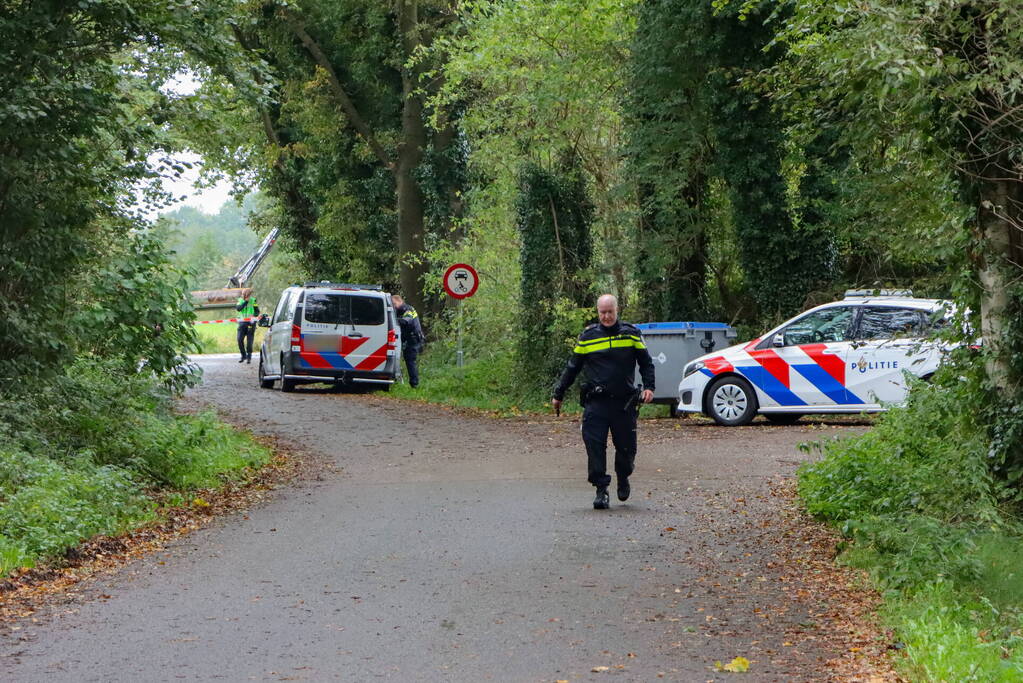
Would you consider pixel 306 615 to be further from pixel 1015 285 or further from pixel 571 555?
pixel 1015 285

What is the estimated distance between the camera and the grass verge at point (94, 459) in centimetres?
984

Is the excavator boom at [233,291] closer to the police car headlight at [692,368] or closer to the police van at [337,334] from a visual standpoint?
the police van at [337,334]

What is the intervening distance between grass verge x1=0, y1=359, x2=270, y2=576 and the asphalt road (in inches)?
29.0

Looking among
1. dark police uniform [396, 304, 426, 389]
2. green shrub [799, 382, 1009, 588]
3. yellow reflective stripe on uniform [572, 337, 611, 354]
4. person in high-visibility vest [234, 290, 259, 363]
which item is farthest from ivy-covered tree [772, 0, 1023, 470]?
person in high-visibility vest [234, 290, 259, 363]

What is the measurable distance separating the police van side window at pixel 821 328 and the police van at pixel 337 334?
10.1m

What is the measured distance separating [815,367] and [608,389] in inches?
304

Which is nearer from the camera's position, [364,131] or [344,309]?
[344,309]

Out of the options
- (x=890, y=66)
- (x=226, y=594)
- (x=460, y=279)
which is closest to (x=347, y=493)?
(x=226, y=594)

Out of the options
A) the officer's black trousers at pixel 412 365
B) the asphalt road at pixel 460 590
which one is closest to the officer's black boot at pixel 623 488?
the asphalt road at pixel 460 590

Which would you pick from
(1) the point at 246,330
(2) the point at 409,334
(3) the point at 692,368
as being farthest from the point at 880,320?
(1) the point at 246,330

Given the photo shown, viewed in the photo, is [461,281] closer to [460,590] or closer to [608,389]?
[608,389]

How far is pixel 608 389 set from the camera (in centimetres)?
1169

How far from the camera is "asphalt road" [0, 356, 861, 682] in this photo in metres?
6.57

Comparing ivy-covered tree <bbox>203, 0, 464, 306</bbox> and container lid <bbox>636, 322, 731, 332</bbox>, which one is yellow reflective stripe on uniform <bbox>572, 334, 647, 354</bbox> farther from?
ivy-covered tree <bbox>203, 0, 464, 306</bbox>
